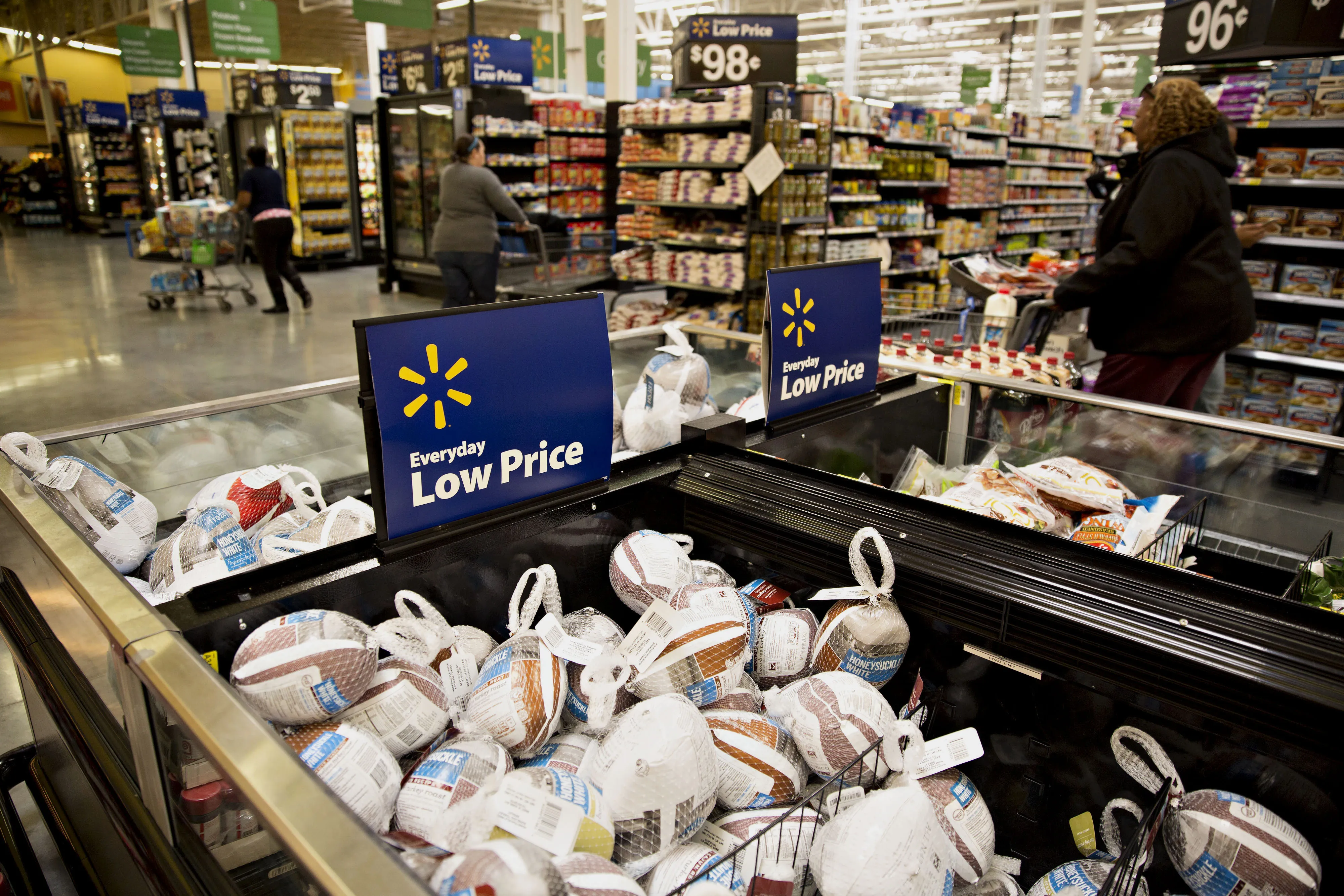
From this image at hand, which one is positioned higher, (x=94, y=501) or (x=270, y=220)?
(x=270, y=220)

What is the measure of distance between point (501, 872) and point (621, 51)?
10.4 metres

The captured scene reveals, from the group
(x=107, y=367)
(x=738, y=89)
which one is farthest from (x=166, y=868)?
(x=107, y=367)

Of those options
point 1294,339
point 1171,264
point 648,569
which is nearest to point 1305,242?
point 1294,339

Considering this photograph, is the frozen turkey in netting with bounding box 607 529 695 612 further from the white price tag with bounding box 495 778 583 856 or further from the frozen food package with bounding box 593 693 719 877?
the white price tag with bounding box 495 778 583 856

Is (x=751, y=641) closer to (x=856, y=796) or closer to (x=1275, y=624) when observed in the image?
(x=856, y=796)

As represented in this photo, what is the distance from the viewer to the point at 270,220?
8.73 metres

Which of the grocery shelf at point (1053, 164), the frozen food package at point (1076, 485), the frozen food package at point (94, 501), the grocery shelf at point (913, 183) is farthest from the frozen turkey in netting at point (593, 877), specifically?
the grocery shelf at point (1053, 164)

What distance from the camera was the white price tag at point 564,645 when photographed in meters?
1.31

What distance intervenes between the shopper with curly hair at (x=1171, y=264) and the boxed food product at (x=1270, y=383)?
2.08 metres

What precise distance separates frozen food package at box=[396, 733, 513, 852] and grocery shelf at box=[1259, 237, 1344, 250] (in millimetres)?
5269

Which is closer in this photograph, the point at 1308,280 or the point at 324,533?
the point at 324,533

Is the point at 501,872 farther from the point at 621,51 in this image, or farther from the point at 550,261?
the point at 621,51

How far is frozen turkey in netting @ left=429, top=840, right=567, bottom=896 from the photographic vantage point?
86 centimetres

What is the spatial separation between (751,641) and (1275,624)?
31.3 inches
